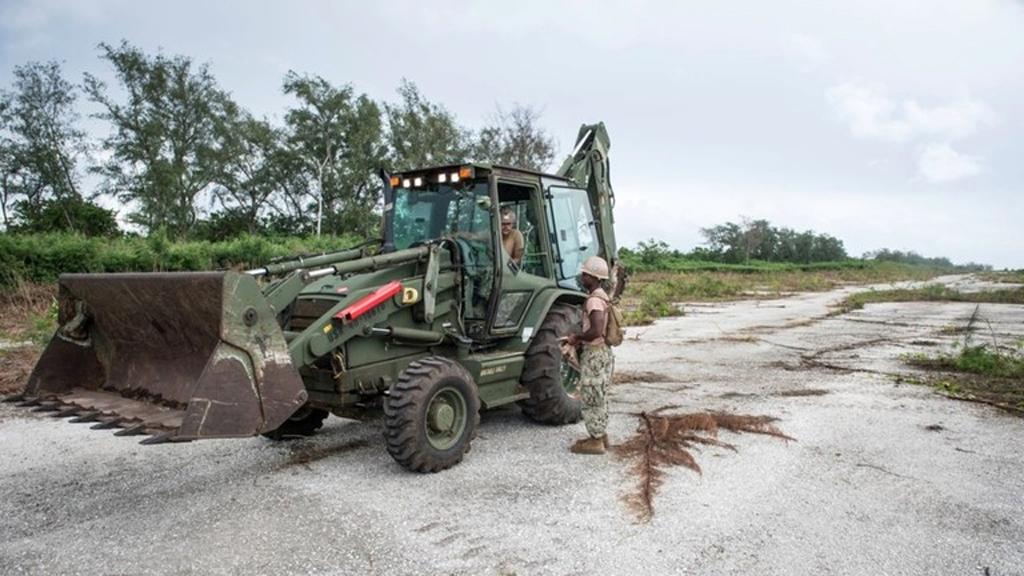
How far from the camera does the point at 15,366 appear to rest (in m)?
9.94

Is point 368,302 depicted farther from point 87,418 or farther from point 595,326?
point 87,418

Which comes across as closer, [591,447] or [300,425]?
[591,447]

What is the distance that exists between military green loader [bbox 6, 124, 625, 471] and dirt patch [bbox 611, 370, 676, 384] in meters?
2.26

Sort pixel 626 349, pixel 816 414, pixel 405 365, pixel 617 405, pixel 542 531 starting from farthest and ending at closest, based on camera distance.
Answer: pixel 626 349 → pixel 617 405 → pixel 816 414 → pixel 405 365 → pixel 542 531

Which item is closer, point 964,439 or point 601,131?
point 964,439

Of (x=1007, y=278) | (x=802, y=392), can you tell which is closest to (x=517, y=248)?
(x=802, y=392)

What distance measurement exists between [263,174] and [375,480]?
41492mm

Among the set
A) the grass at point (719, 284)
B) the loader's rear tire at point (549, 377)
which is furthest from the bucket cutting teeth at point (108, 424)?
the grass at point (719, 284)

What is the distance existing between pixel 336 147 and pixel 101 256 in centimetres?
2674

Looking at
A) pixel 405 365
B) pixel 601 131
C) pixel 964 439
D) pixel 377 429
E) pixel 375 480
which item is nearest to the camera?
pixel 375 480

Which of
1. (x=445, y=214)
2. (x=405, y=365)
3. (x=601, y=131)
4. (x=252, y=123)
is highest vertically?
(x=252, y=123)

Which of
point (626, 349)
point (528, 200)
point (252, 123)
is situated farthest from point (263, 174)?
point (528, 200)

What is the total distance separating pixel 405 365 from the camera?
5.95 metres

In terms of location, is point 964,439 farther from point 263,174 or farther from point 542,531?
point 263,174
